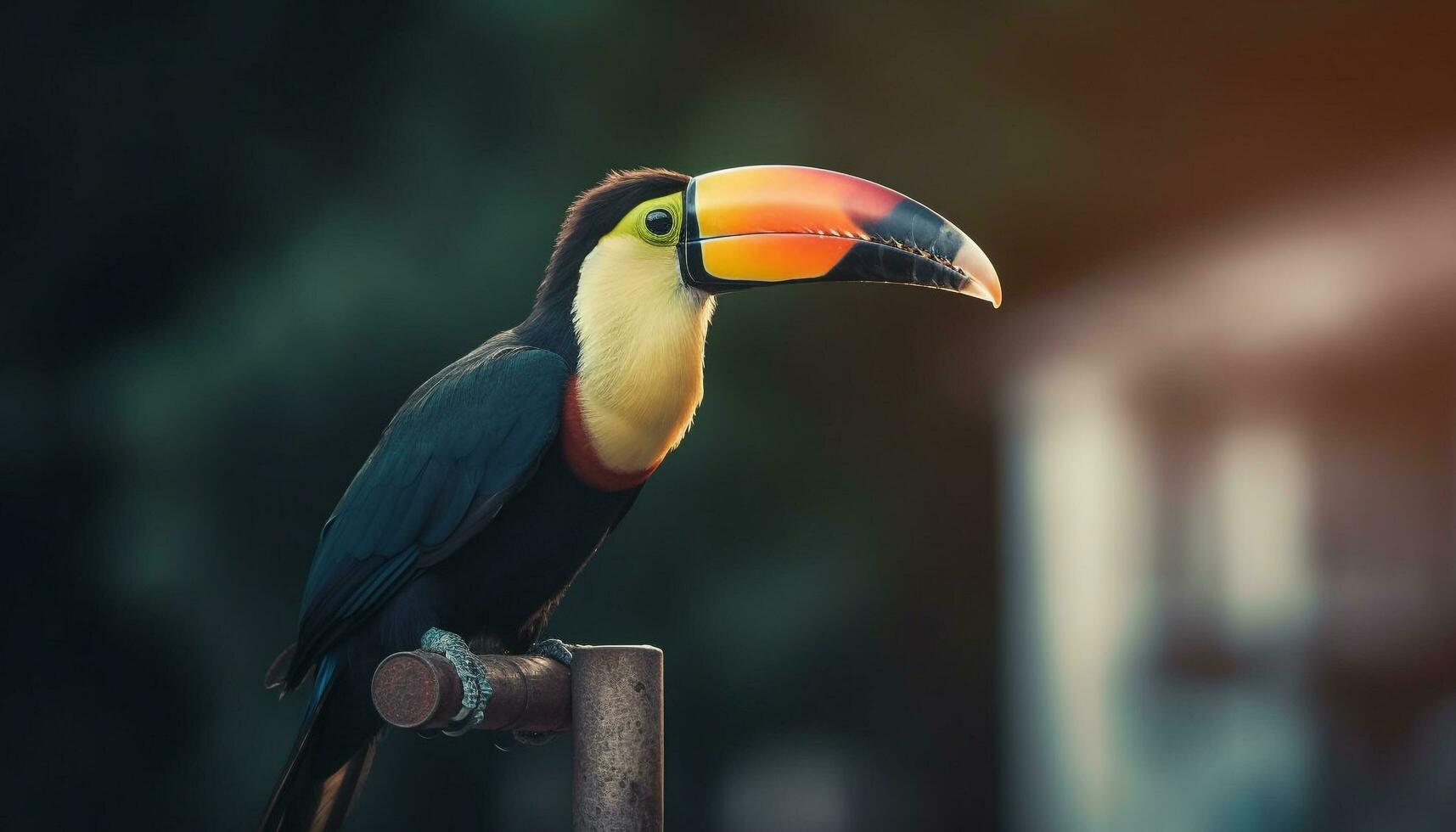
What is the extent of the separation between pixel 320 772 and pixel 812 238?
0.97m

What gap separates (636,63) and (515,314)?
27.8 inches

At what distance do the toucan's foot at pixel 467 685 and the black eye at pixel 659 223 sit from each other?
23.6 inches

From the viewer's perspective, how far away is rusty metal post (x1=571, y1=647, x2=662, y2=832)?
5.44ft

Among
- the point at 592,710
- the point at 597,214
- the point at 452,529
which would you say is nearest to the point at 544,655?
the point at 452,529

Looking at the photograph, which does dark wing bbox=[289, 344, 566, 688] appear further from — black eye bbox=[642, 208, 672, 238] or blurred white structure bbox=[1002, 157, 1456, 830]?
blurred white structure bbox=[1002, 157, 1456, 830]

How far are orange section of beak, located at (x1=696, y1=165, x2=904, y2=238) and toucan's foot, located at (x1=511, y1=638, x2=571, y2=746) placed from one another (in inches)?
24.5

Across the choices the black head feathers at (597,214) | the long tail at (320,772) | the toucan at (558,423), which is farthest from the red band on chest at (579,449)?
the long tail at (320,772)

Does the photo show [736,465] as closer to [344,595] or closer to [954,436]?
[954,436]

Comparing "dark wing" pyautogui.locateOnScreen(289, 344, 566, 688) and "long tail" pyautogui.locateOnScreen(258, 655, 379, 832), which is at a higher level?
"dark wing" pyautogui.locateOnScreen(289, 344, 566, 688)

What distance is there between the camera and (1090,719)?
377 cm

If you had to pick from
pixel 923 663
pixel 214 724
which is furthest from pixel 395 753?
pixel 923 663

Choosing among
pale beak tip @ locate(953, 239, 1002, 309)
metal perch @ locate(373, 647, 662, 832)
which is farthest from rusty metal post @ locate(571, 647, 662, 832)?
pale beak tip @ locate(953, 239, 1002, 309)

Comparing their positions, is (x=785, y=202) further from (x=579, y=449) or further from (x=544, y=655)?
(x=544, y=655)

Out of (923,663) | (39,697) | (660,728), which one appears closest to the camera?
(660,728)
